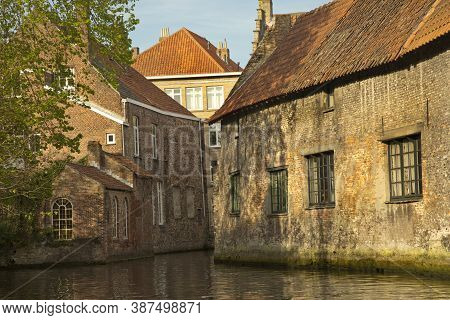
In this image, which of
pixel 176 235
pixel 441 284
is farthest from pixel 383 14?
pixel 176 235

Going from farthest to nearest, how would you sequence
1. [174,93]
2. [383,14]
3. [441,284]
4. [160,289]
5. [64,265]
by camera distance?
[174,93]
[64,265]
[383,14]
[160,289]
[441,284]

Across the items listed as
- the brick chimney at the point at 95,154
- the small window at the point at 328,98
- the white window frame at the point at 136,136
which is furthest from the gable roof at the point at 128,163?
the small window at the point at 328,98

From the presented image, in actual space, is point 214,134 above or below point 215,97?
below

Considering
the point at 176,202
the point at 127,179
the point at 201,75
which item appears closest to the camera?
the point at 127,179

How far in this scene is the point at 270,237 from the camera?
29.2m

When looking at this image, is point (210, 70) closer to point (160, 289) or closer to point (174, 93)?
point (174, 93)

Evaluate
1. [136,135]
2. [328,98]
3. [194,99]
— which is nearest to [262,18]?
[136,135]

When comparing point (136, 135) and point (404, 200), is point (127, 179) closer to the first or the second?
point (136, 135)

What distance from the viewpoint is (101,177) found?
36.4m

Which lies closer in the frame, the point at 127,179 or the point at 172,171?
the point at 127,179

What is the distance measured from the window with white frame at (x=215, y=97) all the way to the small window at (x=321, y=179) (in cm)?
3712

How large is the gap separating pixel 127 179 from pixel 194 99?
26.0 meters

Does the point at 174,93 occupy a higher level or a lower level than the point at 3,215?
higher
